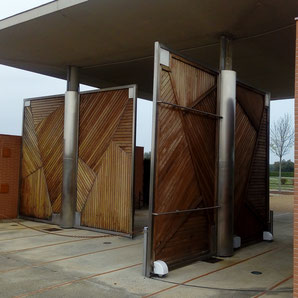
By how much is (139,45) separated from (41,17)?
2.55m

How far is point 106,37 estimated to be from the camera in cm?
918

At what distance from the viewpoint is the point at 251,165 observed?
379 inches

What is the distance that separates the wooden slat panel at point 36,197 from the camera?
11961mm

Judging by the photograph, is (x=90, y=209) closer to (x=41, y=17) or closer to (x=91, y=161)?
(x=91, y=161)

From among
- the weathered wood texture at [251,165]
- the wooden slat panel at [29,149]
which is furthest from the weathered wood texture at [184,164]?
the wooden slat panel at [29,149]

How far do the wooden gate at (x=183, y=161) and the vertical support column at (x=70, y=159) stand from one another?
461cm

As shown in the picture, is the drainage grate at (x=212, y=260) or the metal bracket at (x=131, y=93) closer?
the drainage grate at (x=212, y=260)

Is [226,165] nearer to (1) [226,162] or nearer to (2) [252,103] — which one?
(1) [226,162]

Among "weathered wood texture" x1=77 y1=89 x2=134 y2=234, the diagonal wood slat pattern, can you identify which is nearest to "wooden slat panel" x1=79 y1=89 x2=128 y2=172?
"weathered wood texture" x1=77 y1=89 x2=134 y2=234

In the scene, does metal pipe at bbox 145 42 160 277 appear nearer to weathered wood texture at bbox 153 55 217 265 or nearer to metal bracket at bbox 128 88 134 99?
weathered wood texture at bbox 153 55 217 265

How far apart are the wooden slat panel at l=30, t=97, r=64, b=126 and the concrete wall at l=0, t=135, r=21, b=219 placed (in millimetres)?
1087

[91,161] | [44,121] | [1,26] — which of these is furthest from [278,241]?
[1,26]

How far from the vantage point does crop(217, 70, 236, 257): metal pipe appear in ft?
26.4

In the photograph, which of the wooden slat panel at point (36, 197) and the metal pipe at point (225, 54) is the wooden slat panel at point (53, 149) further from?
the metal pipe at point (225, 54)
